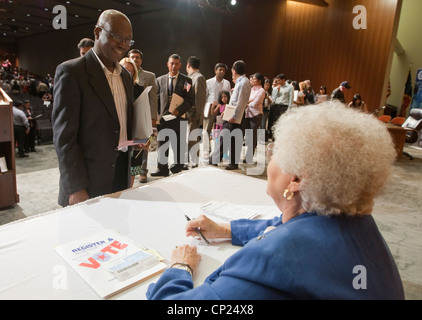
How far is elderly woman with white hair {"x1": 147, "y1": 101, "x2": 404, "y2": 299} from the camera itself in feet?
2.05

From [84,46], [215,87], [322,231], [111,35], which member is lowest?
[322,231]

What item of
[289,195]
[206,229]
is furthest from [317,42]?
[289,195]

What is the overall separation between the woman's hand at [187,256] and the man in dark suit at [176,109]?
306 cm

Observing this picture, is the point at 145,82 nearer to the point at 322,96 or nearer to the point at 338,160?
the point at 338,160

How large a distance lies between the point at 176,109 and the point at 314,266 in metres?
3.47

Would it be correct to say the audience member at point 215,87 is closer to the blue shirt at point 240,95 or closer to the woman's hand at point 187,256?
the blue shirt at point 240,95

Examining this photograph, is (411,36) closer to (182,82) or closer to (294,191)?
(182,82)

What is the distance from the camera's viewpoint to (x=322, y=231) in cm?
68

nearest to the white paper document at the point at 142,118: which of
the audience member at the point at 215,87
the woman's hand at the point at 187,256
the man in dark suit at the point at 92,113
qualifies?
the man in dark suit at the point at 92,113

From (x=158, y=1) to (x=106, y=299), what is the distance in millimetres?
10379

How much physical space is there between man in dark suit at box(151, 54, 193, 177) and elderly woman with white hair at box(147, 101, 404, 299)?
3.26 m

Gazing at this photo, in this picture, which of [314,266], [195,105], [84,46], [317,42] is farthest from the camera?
[317,42]

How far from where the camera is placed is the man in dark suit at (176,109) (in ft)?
12.8

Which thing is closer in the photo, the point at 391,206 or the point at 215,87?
the point at 391,206
